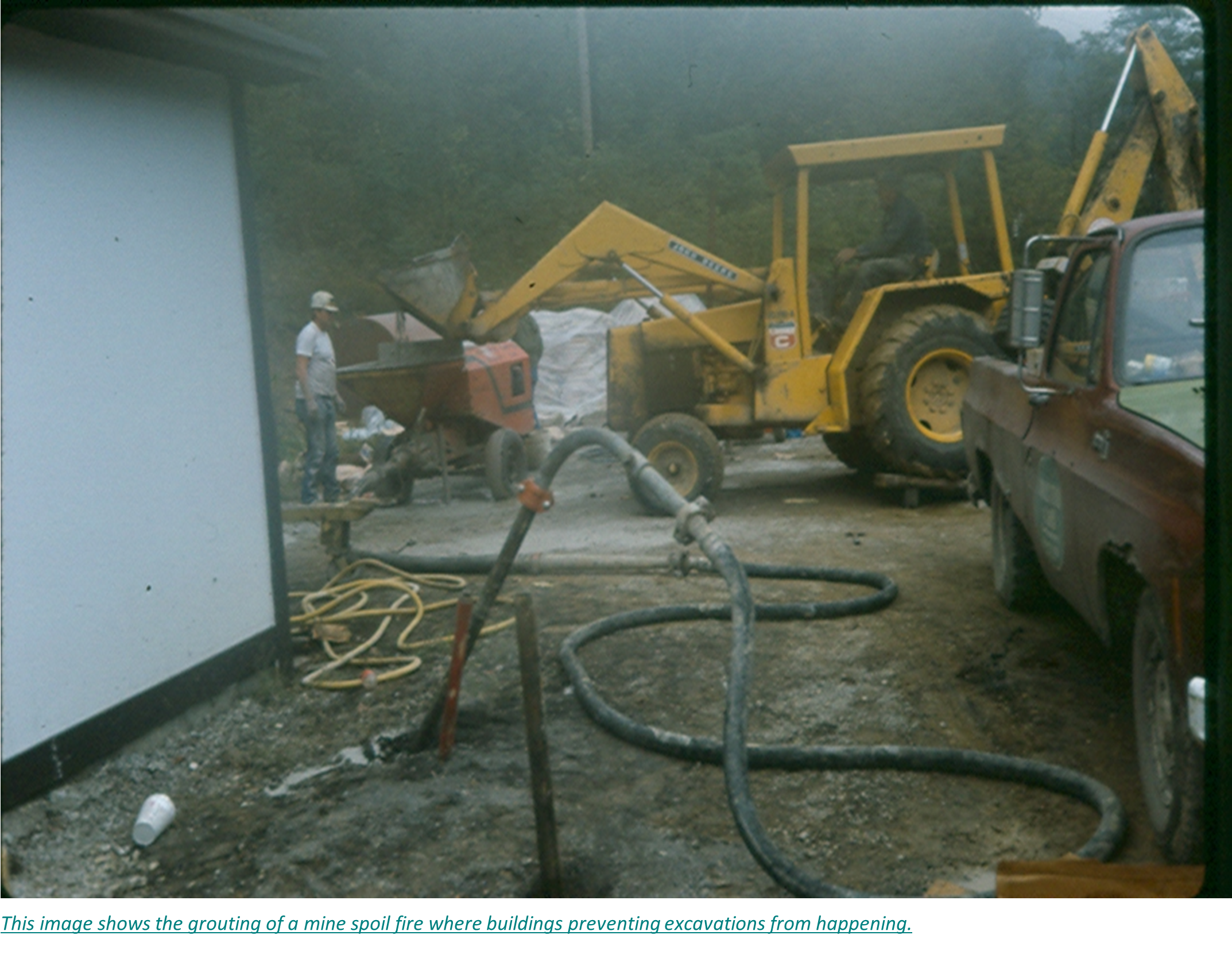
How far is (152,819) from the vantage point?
12.5 feet

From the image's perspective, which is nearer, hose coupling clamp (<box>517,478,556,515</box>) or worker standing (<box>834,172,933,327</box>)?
hose coupling clamp (<box>517,478,556,515</box>)

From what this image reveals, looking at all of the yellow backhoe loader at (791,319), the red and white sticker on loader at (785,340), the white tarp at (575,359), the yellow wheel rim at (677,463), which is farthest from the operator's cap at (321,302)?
the white tarp at (575,359)

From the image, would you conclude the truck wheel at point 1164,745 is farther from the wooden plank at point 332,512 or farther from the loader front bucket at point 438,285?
the loader front bucket at point 438,285

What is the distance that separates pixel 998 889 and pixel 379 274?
26.6 feet

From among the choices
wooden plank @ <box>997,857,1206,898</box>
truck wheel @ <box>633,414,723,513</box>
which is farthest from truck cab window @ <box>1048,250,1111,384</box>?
truck wheel @ <box>633,414,723,513</box>

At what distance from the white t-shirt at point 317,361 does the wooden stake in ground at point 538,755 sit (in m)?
8.06

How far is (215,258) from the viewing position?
4840 mm

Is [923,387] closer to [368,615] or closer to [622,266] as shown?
[622,266]

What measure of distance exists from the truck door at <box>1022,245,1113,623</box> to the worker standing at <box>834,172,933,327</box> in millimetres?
4604

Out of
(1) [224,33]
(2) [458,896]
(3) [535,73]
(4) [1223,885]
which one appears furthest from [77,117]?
(3) [535,73]

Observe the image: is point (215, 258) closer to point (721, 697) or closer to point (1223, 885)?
point (721, 697)

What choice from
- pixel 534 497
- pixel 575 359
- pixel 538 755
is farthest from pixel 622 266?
pixel 575 359

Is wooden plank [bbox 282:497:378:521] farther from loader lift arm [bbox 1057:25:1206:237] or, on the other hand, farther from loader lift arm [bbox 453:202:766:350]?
loader lift arm [bbox 1057:25:1206:237]

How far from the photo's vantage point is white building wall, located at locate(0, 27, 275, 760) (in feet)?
12.5
